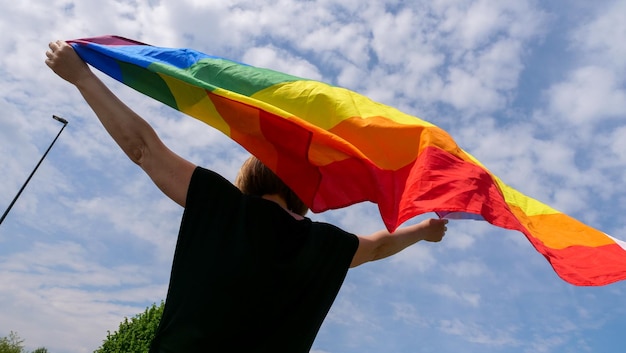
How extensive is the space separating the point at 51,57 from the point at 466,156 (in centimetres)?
228

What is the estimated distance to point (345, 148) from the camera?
2.72m

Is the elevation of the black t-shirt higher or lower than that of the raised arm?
lower

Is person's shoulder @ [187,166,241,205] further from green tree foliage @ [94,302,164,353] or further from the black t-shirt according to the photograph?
green tree foliage @ [94,302,164,353]

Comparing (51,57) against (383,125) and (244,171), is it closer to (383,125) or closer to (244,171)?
(244,171)

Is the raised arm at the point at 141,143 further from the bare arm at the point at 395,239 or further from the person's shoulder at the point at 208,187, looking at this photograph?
the bare arm at the point at 395,239

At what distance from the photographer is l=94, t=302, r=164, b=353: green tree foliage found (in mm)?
16250

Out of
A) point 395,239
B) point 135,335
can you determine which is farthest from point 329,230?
point 135,335

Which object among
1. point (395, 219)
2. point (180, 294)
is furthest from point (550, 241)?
point (180, 294)

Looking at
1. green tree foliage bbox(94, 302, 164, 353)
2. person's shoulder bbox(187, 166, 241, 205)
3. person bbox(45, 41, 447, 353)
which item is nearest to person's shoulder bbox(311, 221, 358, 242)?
person bbox(45, 41, 447, 353)

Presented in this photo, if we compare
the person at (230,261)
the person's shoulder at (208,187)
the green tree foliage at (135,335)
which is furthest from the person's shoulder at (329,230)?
the green tree foliage at (135,335)

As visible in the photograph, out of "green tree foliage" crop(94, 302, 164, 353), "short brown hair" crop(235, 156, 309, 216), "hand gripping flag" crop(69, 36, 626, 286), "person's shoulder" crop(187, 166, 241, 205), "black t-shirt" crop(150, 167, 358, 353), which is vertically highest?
"green tree foliage" crop(94, 302, 164, 353)

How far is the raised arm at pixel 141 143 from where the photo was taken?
2.17m

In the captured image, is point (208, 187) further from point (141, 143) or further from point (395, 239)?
point (395, 239)

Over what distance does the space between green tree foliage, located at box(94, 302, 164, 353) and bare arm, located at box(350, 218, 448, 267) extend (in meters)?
14.4
